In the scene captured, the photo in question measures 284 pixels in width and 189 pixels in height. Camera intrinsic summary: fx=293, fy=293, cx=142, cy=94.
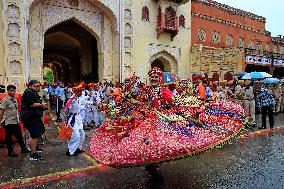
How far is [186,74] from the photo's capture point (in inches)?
881

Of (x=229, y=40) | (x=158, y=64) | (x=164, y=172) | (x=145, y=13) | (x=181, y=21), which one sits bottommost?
(x=164, y=172)

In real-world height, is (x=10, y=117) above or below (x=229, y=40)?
below

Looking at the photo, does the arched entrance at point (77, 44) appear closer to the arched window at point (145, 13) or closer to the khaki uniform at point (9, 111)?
the arched window at point (145, 13)

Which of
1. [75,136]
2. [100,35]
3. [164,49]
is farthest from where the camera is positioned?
[164,49]

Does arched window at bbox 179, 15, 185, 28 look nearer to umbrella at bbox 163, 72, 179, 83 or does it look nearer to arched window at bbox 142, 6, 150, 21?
arched window at bbox 142, 6, 150, 21

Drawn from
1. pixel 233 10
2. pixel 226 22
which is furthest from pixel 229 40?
pixel 233 10

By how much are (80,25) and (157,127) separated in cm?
1609

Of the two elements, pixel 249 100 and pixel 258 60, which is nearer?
pixel 249 100

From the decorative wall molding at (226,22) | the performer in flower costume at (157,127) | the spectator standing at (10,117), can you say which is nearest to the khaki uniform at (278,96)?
the decorative wall molding at (226,22)

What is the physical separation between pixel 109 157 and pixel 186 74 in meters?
18.8

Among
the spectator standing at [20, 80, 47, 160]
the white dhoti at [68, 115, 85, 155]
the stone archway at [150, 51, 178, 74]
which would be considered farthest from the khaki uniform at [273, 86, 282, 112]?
the spectator standing at [20, 80, 47, 160]

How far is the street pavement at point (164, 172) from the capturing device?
465cm

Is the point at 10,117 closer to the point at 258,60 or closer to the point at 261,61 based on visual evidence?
the point at 258,60

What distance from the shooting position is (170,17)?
20.6 metres
